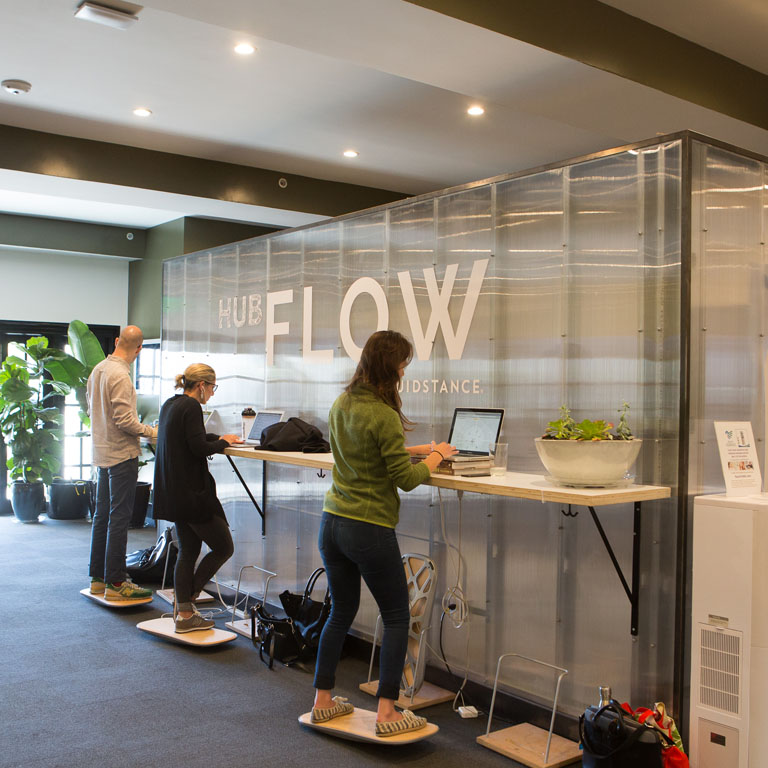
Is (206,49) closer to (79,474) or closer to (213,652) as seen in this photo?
(213,652)

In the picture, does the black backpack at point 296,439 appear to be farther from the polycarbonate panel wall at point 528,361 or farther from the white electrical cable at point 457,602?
the white electrical cable at point 457,602

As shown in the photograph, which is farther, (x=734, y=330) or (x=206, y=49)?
(x=206, y=49)

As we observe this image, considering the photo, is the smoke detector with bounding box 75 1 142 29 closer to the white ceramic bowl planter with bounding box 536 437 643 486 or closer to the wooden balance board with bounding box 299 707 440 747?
the white ceramic bowl planter with bounding box 536 437 643 486

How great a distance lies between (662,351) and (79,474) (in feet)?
24.6

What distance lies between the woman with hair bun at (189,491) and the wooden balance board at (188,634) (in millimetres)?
46

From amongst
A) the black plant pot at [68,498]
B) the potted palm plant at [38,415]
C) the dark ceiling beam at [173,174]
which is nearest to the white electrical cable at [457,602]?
the dark ceiling beam at [173,174]

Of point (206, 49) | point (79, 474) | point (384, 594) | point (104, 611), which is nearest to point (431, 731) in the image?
point (384, 594)

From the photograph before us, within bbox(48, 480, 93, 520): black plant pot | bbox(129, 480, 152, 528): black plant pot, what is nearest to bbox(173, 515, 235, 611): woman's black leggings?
bbox(129, 480, 152, 528): black plant pot

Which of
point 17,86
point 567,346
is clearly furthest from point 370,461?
point 17,86

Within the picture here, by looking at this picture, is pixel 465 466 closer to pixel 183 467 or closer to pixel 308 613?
pixel 308 613

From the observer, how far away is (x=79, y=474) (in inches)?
359

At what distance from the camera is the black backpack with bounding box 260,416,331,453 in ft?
14.6

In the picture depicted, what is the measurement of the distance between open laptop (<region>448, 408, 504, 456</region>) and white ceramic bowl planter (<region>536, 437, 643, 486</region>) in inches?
24.5

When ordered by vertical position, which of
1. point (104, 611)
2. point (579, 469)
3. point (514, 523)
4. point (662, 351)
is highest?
point (662, 351)
